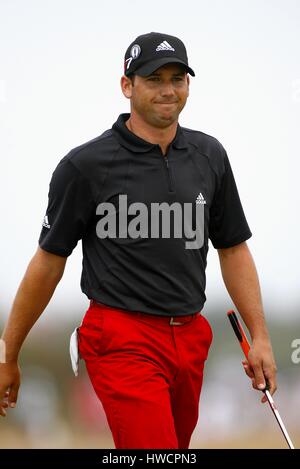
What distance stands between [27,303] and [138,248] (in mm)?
541

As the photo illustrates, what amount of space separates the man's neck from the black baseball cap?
21cm

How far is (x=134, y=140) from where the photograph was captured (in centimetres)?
443

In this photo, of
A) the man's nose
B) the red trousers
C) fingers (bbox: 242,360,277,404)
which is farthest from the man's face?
fingers (bbox: 242,360,277,404)

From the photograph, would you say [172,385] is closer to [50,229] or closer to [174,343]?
[174,343]

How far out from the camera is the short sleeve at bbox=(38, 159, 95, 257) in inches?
172

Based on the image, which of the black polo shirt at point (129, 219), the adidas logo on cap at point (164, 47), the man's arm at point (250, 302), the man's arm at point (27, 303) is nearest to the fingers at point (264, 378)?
the man's arm at point (250, 302)

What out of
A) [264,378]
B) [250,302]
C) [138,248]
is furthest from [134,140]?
[264,378]

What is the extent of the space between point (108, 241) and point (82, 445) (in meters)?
4.34

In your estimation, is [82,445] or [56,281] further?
[82,445]

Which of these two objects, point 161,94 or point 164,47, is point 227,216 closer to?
point 161,94

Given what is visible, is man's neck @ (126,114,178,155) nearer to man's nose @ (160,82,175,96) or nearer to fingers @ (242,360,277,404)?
man's nose @ (160,82,175,96)

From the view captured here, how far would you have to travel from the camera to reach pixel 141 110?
14.5 feet

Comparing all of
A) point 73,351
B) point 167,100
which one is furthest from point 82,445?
point 167,100

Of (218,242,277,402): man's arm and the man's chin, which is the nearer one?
the man's chin
